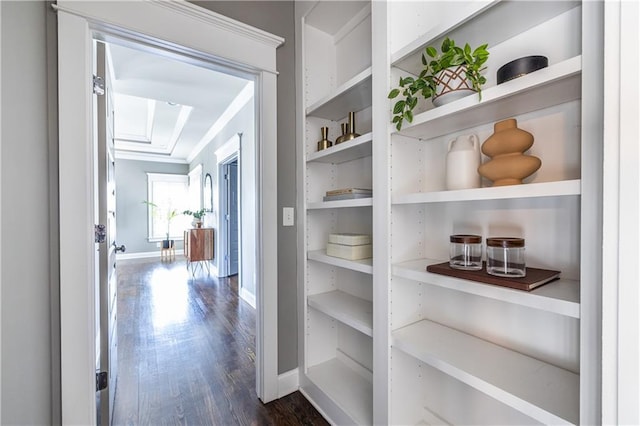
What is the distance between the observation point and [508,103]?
95 cm

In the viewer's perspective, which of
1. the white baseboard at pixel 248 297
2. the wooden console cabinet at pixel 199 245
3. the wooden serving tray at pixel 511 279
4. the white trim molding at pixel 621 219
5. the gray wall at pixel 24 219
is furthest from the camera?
the wooden console cabinet at pixel 199 245

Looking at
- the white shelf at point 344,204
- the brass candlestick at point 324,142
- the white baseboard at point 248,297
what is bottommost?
the white baseboard at point 248,297

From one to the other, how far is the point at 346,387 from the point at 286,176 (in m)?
1.29

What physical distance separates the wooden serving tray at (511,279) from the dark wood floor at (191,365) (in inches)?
45.7

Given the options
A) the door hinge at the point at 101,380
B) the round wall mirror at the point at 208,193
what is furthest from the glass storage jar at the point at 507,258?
the round wall mirror at the point at 208,193

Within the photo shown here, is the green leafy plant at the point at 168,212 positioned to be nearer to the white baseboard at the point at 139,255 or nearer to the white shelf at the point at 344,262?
the white baseboard at the point at 139,255

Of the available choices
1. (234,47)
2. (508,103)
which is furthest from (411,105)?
(234,47)

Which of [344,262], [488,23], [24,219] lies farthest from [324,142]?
[24,219]

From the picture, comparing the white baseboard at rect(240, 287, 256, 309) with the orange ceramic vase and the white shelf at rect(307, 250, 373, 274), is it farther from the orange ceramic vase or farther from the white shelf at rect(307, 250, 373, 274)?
the orange ceramic vase

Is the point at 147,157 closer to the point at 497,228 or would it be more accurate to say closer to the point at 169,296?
the point at 169,296

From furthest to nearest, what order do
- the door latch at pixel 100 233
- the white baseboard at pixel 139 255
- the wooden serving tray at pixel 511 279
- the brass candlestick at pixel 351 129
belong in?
the white baseboard at pixel 139 255
the brass candlestick at pixel 351 129
the door latch at pixel 100 233
the wooden serving tray at pixel 511 279

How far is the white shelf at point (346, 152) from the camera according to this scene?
1398mm

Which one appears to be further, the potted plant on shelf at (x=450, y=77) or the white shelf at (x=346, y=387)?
the white shelf at (x=346, y=387)

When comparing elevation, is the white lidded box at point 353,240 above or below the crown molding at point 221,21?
below
